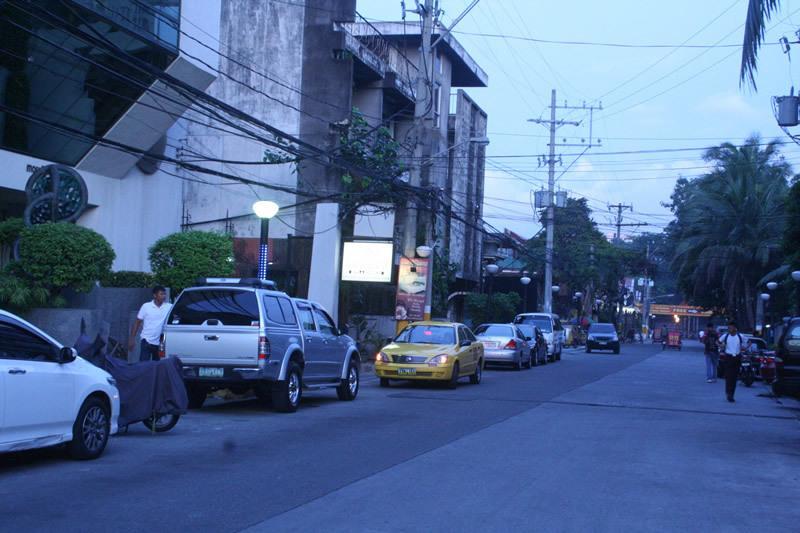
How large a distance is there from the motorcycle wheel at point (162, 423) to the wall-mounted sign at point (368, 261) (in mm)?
19819

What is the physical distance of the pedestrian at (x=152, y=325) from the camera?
16.1 meters

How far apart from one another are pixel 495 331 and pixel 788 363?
13587 mm

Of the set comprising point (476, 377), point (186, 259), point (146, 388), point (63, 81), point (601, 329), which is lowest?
point (476, 377)

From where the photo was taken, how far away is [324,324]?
18203mm

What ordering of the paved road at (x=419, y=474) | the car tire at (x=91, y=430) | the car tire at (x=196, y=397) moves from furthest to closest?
the car tire at (x=196, y=397)
the car tire at (x=91, y=430)
the paved road at (x=419, y=474)

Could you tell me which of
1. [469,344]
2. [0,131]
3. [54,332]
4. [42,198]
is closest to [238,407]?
[54,332]

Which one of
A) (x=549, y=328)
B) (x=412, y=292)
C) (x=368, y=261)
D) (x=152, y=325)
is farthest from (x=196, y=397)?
(x=549, y=328)

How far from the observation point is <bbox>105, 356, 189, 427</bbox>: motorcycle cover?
A: 1220 centimetres

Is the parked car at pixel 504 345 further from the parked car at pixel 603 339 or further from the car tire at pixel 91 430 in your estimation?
the parked car at pixel 603 339

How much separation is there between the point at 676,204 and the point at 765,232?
3447 centimetres

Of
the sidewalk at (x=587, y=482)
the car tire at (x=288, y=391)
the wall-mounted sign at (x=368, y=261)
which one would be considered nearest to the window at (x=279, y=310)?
the car tire at (x=288, y=391)

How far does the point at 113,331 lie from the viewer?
1997cm

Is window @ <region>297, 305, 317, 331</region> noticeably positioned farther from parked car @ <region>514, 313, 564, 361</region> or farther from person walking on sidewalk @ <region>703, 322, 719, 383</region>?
parked car @ <region>514, 313, 564, 361</region>

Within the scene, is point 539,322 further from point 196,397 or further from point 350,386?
point 196,397
